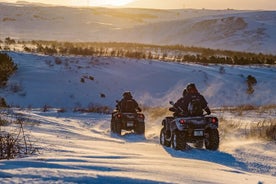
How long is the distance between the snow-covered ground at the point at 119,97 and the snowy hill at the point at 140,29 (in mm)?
37567

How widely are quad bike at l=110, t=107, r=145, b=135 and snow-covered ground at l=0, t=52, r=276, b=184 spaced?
0.31m

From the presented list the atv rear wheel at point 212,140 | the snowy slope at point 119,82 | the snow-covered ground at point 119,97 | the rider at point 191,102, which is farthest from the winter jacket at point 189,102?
the snowy slope at point 119,82

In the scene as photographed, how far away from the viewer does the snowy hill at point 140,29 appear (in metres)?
79.5

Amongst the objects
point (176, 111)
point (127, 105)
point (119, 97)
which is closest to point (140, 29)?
point (119, 97)

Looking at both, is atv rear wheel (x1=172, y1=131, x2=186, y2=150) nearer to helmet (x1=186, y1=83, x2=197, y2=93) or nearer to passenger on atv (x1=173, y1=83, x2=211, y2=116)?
passenger on atv (x1=173, y1=83, x2=211, y2=116)

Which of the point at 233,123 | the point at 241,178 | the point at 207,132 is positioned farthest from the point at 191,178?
the point at 233,123

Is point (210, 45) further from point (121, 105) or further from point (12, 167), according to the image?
point (12, 167)

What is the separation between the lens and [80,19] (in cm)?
11938

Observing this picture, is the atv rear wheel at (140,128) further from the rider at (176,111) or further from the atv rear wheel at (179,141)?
the atv rear wheel at (179,141)

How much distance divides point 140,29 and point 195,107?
9141 cm

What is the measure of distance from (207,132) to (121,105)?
486cm

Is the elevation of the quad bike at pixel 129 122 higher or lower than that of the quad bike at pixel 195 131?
lower

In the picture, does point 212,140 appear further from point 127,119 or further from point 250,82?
point 250,82

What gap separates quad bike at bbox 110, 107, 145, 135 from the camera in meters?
14.8
